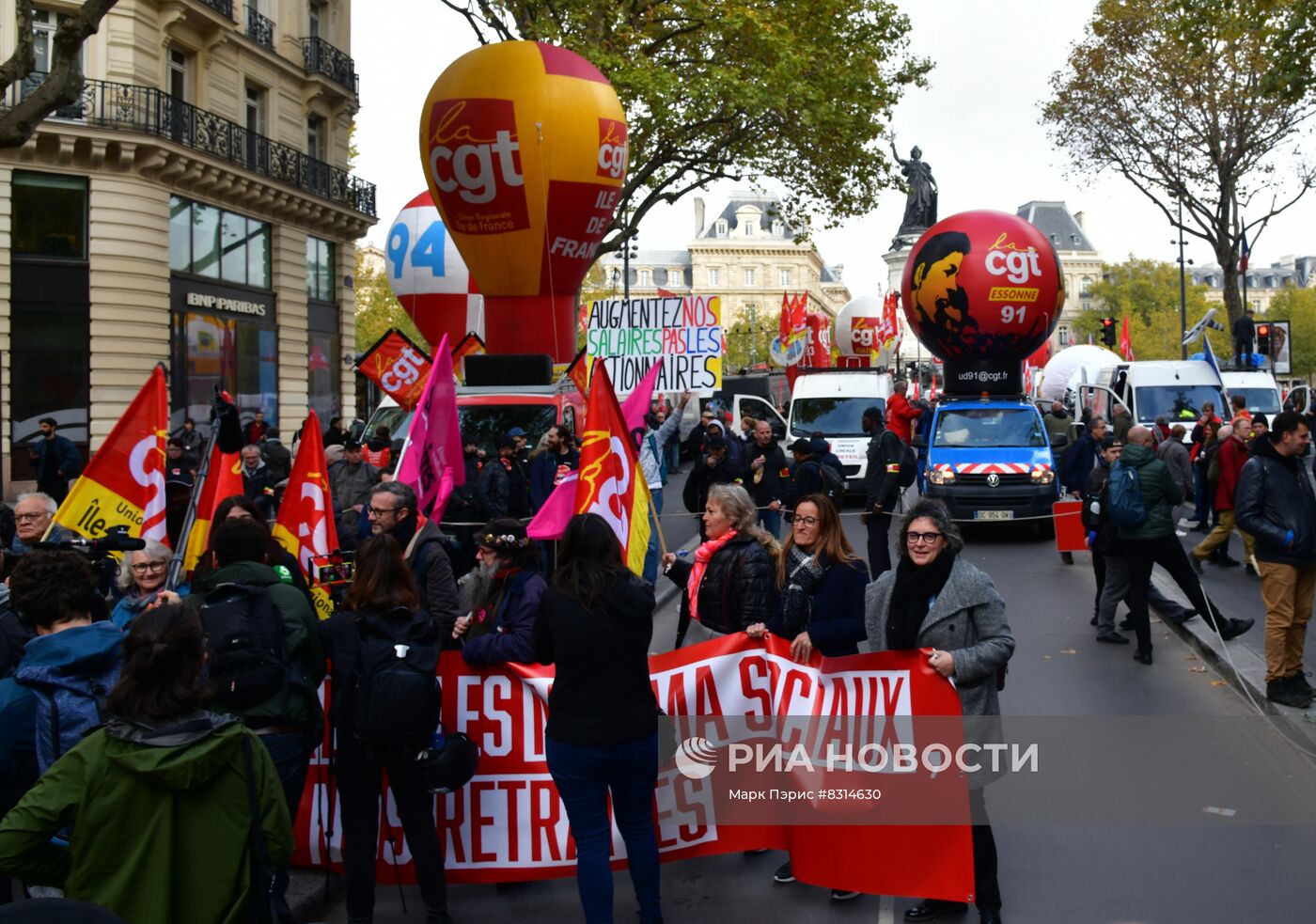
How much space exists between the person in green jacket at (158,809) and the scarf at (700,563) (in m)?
3.20

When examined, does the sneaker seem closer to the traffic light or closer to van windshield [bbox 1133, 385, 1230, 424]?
van windshield [bbox 1133, 385, 1230, 424]

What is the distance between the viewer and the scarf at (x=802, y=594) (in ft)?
18.9

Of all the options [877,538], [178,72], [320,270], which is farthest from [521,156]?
[320,270]

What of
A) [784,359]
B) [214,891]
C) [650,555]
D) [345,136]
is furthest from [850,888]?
[784,359]

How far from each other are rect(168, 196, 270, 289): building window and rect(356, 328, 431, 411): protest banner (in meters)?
15.7

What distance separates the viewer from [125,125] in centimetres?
2516

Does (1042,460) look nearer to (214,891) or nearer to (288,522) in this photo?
(288,522)

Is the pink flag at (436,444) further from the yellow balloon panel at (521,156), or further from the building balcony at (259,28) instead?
the building balcony at (259,28)

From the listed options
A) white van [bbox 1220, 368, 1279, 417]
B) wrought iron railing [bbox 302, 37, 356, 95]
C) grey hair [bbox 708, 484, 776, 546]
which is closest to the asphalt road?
grey hair [bbox 708, 484, 776, 546]

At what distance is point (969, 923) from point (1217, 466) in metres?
10.5

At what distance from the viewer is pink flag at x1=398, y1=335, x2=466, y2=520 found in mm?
7594

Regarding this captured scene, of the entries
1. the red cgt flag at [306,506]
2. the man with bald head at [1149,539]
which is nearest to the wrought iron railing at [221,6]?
the red cgt flag at [306,506]

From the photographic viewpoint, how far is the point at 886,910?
536cm

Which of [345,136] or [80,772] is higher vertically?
[345,136]
